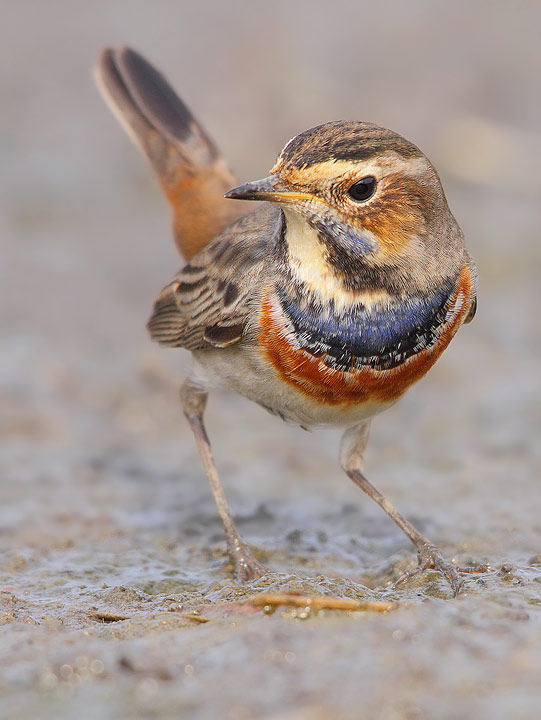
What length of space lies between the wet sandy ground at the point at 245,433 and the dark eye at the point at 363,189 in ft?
6.17

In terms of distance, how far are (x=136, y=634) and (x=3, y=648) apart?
0.54 meters

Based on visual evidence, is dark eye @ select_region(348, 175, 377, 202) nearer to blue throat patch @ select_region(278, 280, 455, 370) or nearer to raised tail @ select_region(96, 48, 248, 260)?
blue throat patch @ select_region(278, 280, 455, 370)

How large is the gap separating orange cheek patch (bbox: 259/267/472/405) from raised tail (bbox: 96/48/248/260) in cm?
183

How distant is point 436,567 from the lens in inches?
217

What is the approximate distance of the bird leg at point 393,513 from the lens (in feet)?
17.7

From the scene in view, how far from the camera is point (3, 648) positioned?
4.09m

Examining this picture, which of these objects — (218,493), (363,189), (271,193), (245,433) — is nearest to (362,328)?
(363,189)

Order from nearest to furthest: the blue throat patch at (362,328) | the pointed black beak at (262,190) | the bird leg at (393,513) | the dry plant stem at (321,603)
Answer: the dry plant stem at (321,603) < the pointed black beak at (262,190) < the blue throat patch at (362,328) < the bird leg at (393,513)

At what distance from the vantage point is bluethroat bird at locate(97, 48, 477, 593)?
4.82 metres

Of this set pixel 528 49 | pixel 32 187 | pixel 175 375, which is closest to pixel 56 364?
pixel 175 375

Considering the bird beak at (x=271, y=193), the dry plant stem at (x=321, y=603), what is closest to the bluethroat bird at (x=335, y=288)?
the bird beak at (x=271, y=193)

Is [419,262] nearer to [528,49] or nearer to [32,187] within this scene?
[32,187]

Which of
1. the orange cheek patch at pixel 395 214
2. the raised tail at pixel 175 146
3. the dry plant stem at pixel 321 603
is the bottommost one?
the dry plant stem at pixel 321 603

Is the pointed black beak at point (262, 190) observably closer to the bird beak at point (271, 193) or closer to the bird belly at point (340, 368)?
the bird beak at point (271, 193)
